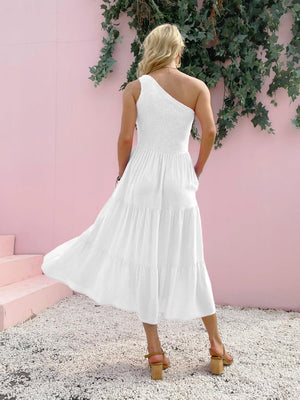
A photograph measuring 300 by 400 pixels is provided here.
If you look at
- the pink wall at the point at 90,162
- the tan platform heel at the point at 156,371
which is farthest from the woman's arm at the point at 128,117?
the pink wall at the point at 90,162

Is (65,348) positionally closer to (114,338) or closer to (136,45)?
(114,338)

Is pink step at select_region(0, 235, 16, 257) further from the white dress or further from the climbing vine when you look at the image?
the climbing vine

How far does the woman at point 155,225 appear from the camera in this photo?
6.15ft

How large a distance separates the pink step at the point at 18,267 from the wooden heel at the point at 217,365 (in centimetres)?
165

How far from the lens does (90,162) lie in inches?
133

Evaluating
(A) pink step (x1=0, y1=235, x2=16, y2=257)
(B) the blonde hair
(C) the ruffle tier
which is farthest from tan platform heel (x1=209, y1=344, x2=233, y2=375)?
(A) pink step (x1=0, y1=235, x2=16, y2=257)

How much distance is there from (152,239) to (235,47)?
1724 mm

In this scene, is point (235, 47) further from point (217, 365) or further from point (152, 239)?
point (217, 365)

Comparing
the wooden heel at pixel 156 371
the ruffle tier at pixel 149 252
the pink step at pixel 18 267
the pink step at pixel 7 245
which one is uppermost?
the ruffle tier at pixel 149 252

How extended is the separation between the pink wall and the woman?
1.25 meters

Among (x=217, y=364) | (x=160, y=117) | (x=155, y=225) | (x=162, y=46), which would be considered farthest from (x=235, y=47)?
(x=217, y=364)

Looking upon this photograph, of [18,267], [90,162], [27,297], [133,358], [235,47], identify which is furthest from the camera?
[90,162]

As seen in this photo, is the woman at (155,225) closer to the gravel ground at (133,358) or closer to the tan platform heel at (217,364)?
the tan platform heel at (217,364)

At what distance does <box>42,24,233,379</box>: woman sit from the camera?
6.15 feet
